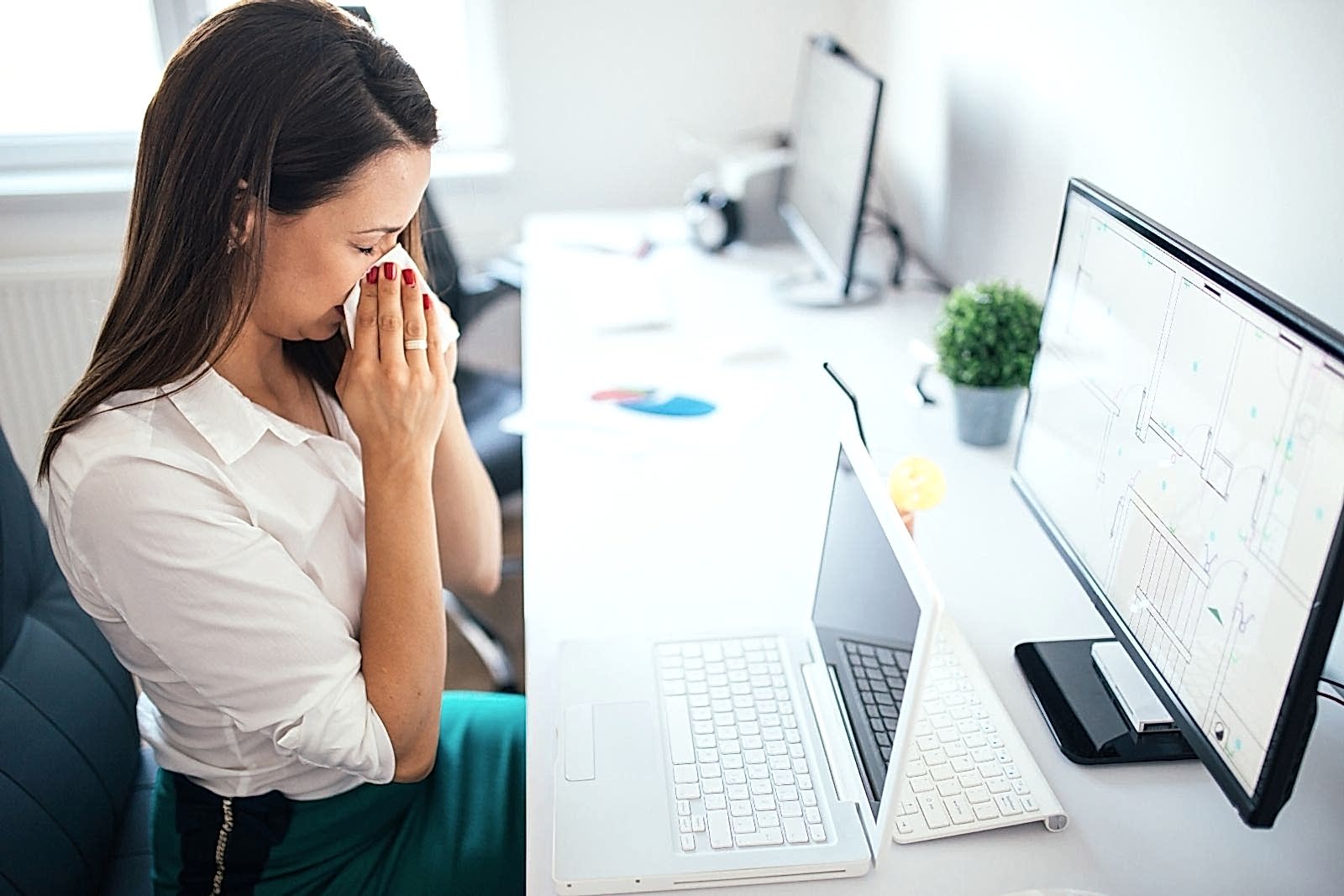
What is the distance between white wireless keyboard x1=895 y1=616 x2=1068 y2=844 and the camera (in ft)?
2.83

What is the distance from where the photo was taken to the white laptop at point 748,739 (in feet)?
2.69

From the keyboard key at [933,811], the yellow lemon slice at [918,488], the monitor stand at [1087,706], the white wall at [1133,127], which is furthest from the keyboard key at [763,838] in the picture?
the white wall at [1133,127]

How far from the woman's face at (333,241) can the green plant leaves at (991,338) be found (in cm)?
68

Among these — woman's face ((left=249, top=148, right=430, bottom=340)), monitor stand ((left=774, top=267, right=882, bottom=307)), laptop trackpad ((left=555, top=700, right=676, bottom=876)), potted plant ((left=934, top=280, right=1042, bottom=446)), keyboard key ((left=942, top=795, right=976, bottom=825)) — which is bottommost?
laptop trackpad ((left=555, top=700, right=676, bottom=876))

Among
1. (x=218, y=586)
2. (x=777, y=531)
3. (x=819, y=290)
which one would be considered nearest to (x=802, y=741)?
(x=777, y=531)

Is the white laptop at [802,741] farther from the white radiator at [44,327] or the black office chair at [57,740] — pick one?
the white radiator at [44,327]

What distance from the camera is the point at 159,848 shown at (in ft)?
3.36

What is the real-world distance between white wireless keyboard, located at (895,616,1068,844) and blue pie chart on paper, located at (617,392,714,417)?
59cm

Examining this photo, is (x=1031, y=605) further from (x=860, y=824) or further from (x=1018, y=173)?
(x=1018, y=173)

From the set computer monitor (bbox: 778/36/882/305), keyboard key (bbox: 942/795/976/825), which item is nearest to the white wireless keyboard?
keyboard key (bbox: 942/795/976/825)

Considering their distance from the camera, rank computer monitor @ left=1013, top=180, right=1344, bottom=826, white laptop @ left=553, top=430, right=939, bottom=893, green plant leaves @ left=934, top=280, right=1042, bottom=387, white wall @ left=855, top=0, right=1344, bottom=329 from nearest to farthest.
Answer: computer monitor @ left=1013, top=180, right=1344, bottom=826
white laptop @ left=553, top=430, right=939, bottom=893
white wall @ left=855, top=0, right=1344, bottom=329
green plant leaves @ left=934, top=280, right=1042, bottom=387

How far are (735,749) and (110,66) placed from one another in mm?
2404

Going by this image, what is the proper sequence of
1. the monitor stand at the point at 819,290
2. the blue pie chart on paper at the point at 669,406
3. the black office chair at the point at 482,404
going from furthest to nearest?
the monitor stand at the point at 819,290
the black office chair at the point at 482,404
the blue pie chart on paper at the point at 669,406

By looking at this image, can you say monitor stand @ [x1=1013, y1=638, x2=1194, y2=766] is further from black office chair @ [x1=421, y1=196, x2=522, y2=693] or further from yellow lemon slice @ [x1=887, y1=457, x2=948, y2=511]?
black office chair @ [x1=421, y1=196, x2=522, y2=693]
